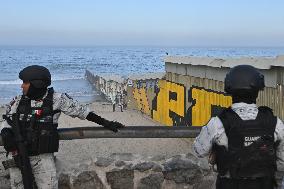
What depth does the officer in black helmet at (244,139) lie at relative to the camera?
3129 millimetres

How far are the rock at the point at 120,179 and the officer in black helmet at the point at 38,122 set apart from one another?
1018mm

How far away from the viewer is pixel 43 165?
3.98 m

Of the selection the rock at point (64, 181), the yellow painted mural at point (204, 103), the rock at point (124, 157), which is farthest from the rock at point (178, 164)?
the yellow painted mural at point (204, 103)

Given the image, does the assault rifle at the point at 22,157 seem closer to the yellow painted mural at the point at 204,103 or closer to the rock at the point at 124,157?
the rock at the point at 124,157

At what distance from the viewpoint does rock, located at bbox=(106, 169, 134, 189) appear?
4980mm

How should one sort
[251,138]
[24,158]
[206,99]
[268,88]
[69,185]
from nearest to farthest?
[251,138] < [24,158] < [69,185] < [268,88] < [206,99]

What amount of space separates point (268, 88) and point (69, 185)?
13.6 ft

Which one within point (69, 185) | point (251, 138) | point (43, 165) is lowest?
point (69, 185)

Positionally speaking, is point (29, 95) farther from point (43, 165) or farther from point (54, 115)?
point (43, 165)

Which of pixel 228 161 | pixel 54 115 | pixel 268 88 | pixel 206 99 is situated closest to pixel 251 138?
pixel 228 161

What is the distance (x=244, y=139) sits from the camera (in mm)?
3119

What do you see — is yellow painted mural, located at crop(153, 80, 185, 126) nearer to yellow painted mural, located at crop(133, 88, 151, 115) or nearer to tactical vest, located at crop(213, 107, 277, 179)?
yellow painted mural, located at crop(133, 88, 151, 115)

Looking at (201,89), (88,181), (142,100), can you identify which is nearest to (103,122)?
(88,181)

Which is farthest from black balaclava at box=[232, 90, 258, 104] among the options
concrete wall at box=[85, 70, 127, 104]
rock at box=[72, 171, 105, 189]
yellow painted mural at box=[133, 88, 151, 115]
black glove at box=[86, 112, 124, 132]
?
concrete wall at box=[85, 70, 127, 104]
